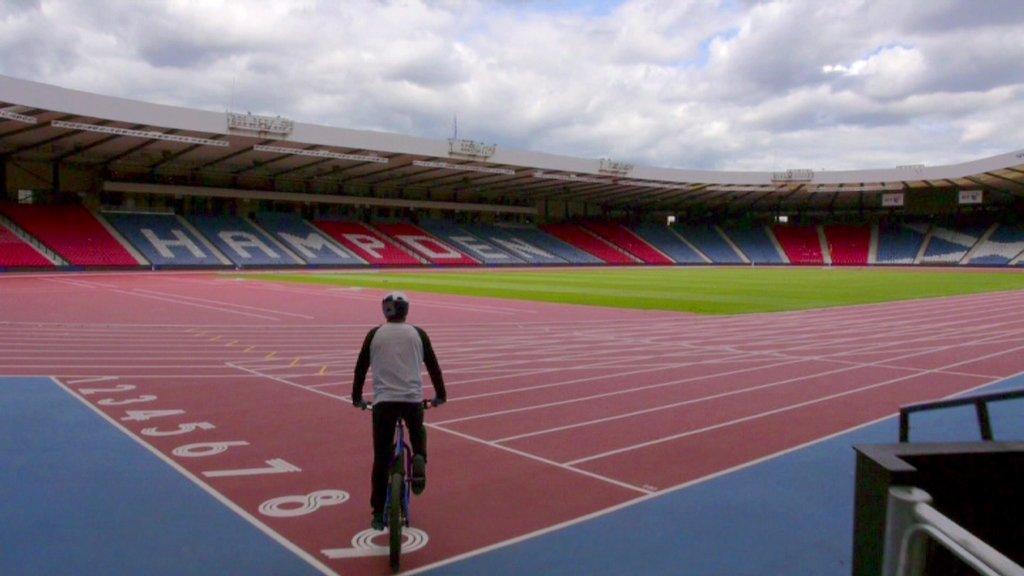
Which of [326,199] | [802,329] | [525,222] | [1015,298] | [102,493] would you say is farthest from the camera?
[525,222]

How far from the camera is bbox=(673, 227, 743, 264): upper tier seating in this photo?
71.8 metres

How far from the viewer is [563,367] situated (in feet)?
40.7

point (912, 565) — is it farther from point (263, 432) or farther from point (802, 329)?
point (802, 329)

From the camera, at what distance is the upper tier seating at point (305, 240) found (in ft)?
172

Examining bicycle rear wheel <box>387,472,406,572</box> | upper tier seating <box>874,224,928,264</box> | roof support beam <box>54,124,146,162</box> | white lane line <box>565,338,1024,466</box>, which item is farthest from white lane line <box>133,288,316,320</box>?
upper tier seating <box>874,224,928,264</box>

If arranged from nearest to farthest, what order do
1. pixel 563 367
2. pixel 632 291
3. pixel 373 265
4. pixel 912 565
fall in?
pixel 912 565 → pixel 563 367 → pixel 632 291 → pixel 373 265

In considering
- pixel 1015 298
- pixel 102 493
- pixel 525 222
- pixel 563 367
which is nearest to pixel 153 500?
pixel 102 493

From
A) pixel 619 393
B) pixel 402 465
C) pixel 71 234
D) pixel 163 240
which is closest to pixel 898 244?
pixel 163 240

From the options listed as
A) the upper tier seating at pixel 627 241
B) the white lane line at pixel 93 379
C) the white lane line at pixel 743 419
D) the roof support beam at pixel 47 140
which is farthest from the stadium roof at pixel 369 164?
the white lane line at pixel 743 419

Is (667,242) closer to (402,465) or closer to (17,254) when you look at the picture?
(17,254)

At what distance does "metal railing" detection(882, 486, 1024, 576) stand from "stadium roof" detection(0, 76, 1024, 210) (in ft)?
111

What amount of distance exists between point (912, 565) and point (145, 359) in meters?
12.9

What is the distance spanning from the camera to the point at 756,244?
247 feet

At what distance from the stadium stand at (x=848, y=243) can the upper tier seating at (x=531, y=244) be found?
22.6m
